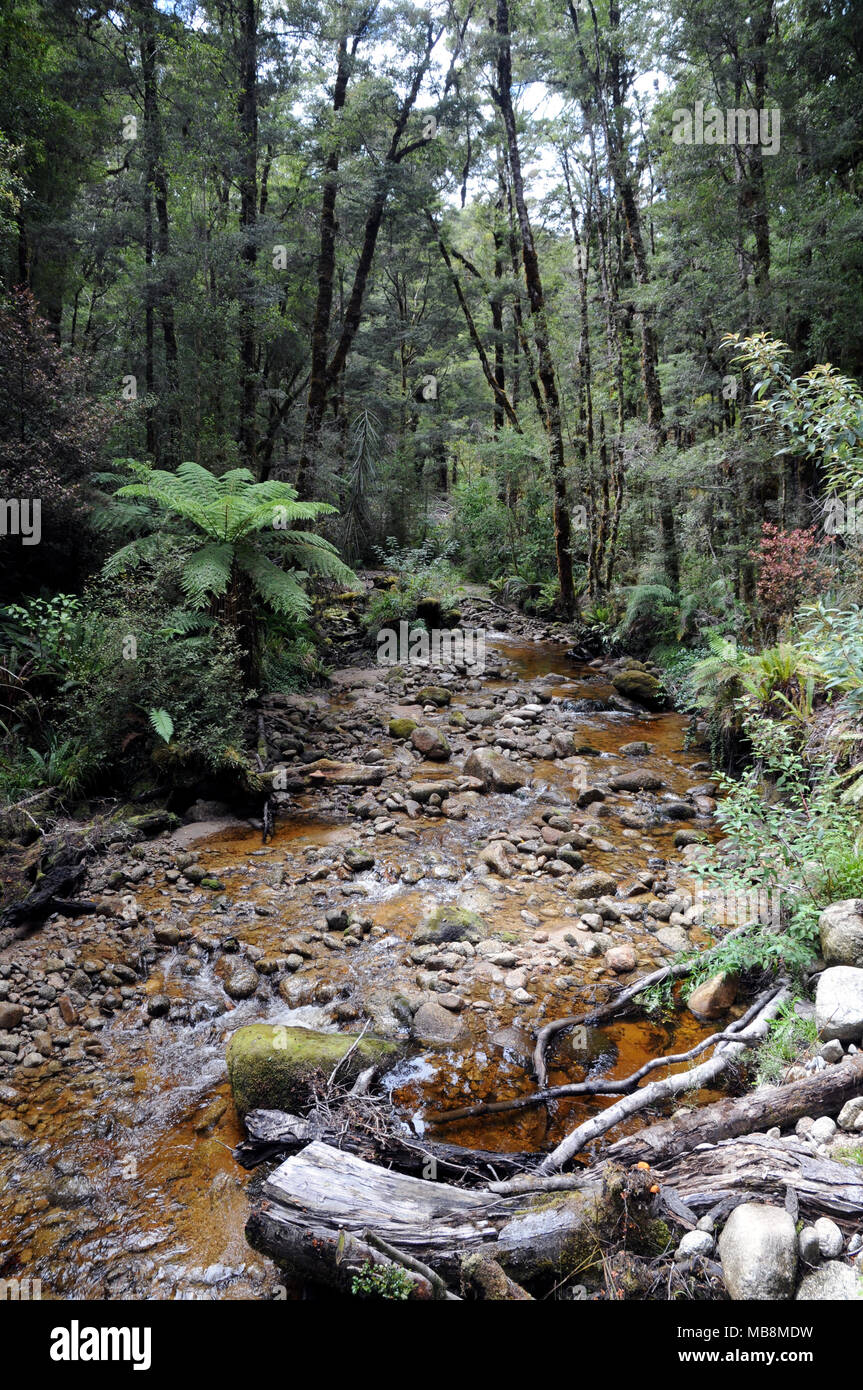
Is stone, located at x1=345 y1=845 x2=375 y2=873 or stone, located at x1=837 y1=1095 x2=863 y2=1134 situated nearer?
stone, located at x1=837 y1=1095 x2=863 y2=1134

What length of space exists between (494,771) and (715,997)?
373 centimetres

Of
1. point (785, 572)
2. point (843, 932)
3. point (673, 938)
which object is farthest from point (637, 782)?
point (843, 932)

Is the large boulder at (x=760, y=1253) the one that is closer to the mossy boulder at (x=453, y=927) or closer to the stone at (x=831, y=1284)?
the stone at (x=831, y=1284)

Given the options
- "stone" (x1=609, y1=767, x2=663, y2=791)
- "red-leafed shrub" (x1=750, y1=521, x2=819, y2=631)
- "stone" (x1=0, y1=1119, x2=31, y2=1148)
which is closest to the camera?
"stone" (x1=0, y1=1119, x2=31, y2=1148)

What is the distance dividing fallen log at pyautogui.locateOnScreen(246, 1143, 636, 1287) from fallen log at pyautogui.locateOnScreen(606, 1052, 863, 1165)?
267mm

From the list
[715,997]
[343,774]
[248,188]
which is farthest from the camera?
[248,188]

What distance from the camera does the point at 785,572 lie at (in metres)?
6.46

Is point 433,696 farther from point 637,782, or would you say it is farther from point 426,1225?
point 426,1225

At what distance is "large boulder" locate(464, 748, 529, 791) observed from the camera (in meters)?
7.06

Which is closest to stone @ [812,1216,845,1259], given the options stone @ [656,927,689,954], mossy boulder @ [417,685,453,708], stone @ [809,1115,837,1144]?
stone @ [809,1115,837,1144]

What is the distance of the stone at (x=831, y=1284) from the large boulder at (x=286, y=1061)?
6.36 ft

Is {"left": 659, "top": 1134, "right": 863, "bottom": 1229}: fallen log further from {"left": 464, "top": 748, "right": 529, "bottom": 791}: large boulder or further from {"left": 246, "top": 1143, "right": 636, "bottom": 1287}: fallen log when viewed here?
{"left": 464, "top": 748, "right": 529, "bottom": 791}: large boulder
